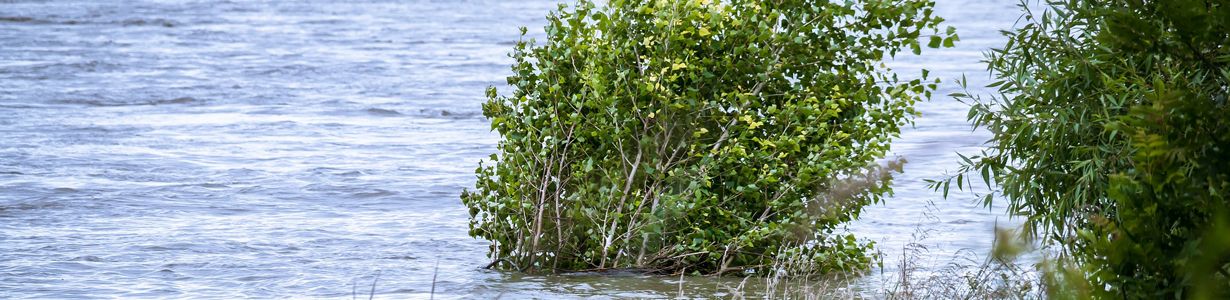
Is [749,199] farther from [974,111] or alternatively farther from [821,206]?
[974,111]

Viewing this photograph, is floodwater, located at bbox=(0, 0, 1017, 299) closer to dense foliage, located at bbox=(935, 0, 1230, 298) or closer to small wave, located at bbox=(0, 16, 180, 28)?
dense foliage, located at bbox=(935, 0, 1230, 298)

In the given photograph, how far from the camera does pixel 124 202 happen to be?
404 inches

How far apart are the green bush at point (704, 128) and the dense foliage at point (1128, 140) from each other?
0.69 m

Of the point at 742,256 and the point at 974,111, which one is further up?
the point at 974,111

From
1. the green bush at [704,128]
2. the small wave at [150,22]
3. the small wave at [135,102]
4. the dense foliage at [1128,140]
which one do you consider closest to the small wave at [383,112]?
the small wave at [135,102]

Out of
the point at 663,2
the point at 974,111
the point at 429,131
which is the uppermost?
the point at 663,2

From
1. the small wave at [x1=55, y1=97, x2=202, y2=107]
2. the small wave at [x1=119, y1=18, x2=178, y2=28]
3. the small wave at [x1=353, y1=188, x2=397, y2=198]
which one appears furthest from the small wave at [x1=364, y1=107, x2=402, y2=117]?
the small wave at [x1=119, y1=18, x2=178, y2=28]

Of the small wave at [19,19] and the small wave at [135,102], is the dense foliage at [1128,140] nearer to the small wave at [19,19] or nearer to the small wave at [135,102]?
the small wave at [135,102]

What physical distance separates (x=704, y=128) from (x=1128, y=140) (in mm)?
2192

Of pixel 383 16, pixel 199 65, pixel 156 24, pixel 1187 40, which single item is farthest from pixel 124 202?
pixel 383 16

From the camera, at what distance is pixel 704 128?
6832mm

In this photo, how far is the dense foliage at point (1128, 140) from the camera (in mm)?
3621

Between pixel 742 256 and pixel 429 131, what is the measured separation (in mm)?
8248

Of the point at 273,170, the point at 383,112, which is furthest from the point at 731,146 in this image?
the point at 383,112
